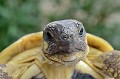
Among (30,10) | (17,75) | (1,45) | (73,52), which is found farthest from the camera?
(30,10)

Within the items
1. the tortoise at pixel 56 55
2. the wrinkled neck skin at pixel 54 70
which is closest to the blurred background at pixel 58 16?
the tortoise at pixel 56 55

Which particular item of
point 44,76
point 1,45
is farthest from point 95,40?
point 1,45

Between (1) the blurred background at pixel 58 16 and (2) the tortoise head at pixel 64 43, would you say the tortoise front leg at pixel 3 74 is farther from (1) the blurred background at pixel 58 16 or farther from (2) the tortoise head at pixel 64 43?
(1) the blurred background at pixel 58 16

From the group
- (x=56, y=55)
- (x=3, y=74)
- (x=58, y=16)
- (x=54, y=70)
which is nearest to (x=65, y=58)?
(x=56, y=55)

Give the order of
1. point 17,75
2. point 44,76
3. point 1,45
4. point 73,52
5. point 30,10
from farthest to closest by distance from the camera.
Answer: point 30,10, point 1,45, point 17,75, point 44,76, point 73,52

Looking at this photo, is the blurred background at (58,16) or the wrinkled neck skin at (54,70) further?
the blurred background at (58,16)

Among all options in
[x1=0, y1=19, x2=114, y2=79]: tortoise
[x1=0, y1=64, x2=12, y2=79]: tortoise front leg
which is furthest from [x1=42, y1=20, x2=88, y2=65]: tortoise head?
[x1=0, y1=64, x2=12, y2=79]: tortoise front leg

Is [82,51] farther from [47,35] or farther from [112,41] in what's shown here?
[112,41]
